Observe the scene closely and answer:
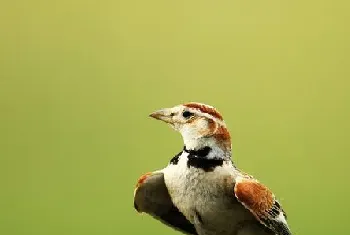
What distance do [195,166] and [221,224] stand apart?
0.39 ft

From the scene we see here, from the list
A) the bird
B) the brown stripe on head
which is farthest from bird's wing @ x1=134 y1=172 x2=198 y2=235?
the brown stripe on head

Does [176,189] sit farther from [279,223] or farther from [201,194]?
[279,223]

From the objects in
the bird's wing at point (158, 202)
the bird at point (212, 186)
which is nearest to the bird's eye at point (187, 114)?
the bird at point (212, 186)

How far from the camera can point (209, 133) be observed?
4.14 ft

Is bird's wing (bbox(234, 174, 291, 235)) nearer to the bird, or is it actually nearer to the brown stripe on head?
the bird

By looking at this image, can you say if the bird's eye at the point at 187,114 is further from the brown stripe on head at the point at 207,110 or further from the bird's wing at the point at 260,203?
the bird's wing at the point at 260,203

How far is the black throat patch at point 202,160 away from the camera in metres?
1.25

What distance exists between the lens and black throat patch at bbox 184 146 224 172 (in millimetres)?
1251

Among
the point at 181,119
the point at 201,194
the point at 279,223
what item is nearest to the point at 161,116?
the point at 181,119

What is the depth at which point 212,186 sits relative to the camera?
1.25m

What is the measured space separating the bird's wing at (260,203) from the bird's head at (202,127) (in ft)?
Result: 0.25

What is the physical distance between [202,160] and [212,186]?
50 millimetres

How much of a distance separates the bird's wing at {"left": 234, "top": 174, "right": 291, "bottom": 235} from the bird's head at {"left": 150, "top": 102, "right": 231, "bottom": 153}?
0.25 feet

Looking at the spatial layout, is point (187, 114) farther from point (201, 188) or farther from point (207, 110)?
point (201, 188)
